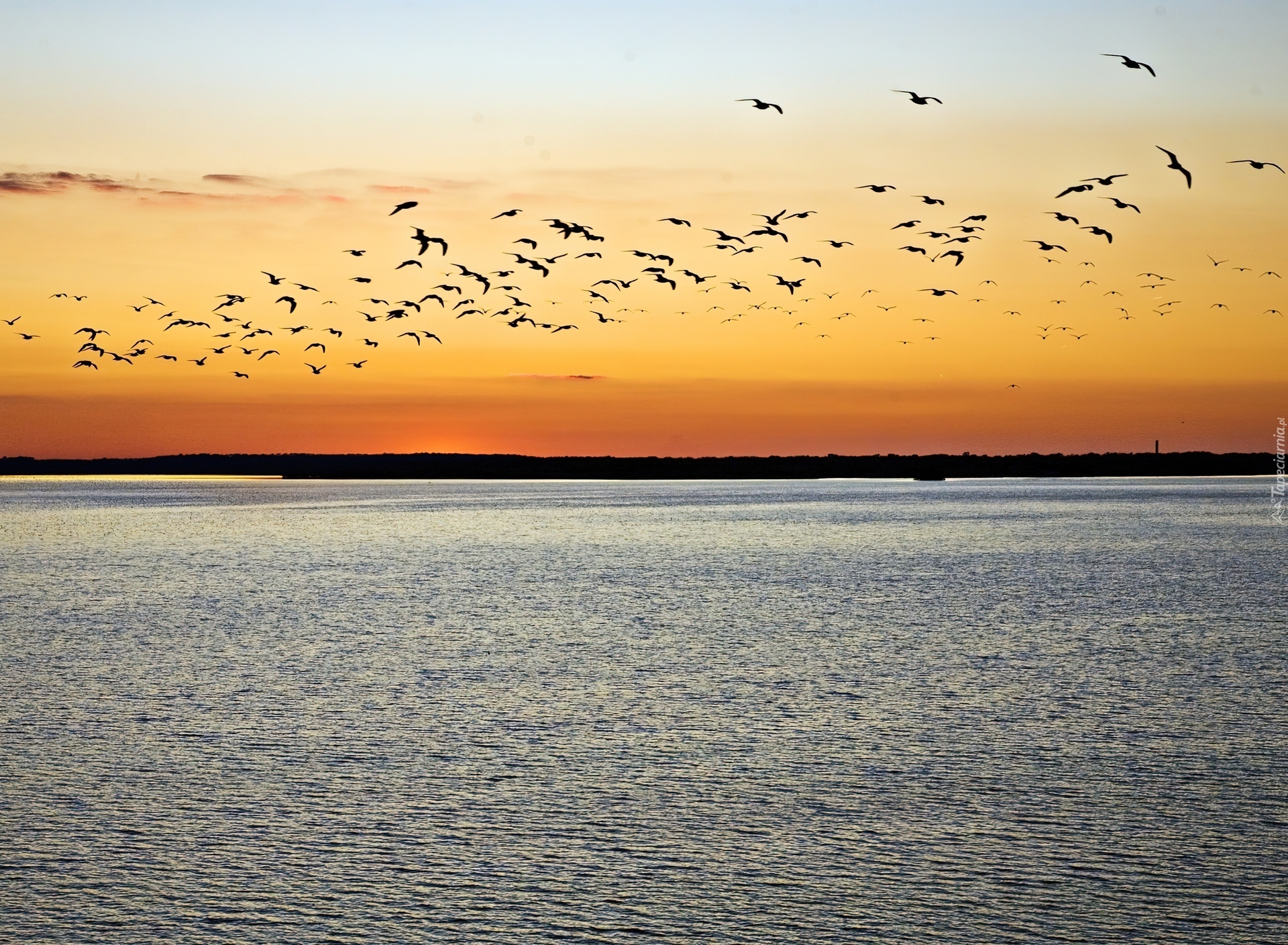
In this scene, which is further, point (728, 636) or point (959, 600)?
point (959, 600)

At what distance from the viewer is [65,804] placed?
36.4ft

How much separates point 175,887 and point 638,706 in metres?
7.31

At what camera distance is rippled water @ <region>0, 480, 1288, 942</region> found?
28.5 ft

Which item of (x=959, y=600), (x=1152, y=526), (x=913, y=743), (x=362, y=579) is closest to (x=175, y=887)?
(x=913, y=743)

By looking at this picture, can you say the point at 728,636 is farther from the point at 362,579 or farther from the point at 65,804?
the point at 362,579

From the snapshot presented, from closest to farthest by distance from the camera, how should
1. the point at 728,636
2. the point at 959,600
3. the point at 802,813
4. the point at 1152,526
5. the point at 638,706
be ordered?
the point at 802,813 < the point at 638,706 < the point at 728,636 < the point at 959,600 < the point at 1152,526

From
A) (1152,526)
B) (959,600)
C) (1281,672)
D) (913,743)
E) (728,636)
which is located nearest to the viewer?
(913,743)

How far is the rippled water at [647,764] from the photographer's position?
868cm

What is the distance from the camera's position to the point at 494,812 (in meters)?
10.9

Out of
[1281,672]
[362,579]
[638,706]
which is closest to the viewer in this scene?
[638,706]

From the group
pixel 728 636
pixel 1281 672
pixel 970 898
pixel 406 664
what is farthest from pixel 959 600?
pixel 970 898

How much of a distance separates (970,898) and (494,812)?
12.8ft

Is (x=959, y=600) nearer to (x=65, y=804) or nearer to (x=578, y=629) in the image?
(x=578, y=629)

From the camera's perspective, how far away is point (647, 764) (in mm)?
12602
